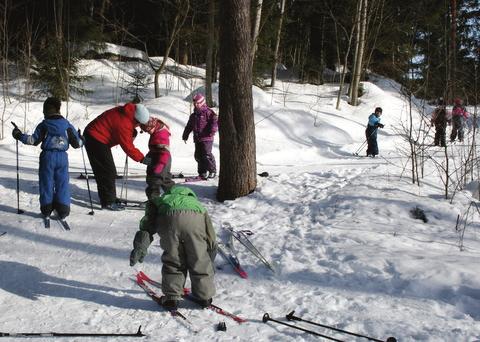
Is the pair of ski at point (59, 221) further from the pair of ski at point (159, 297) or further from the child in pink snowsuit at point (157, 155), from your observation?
the pair of ski at point (159, 297)

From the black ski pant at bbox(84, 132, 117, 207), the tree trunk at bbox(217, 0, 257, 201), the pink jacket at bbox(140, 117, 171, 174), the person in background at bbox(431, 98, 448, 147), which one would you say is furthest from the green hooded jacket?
the person in background at bbox(431, 98, 448, 147)

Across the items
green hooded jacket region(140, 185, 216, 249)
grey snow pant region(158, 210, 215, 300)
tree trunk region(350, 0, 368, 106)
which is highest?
tree trunk region(350, 0, 368, 106)

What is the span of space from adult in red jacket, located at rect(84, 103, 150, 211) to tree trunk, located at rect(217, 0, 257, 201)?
3.90 ft

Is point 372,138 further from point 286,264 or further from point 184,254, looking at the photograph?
point 184,254

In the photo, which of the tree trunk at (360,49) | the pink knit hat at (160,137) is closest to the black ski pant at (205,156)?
Result: the pink knit hat at (160,137)

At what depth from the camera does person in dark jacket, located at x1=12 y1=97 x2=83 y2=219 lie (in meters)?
5.49

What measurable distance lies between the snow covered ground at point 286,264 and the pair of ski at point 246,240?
0.23 ft

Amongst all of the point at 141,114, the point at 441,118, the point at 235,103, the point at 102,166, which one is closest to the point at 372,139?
the point at 441,118

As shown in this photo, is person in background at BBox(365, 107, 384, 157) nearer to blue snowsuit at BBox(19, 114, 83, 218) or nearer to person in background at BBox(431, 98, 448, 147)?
person in background at BBox(431, 98, 448, 147)

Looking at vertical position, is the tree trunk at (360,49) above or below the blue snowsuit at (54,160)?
above

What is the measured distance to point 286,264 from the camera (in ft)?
15.1

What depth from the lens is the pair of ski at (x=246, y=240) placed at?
464 centimetres

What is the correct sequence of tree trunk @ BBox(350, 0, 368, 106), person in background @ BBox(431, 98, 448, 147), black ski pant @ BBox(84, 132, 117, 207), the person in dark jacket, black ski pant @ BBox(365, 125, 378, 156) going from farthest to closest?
tree trunk @ BBox(350, 0, 368, 106), black ski pant @ BBox(365, 125, 378, 156), person in background @ BBox(431, 98, 448, 147), black ski pant @ BBox(84, 132, 117, 207), the person in dark jacket

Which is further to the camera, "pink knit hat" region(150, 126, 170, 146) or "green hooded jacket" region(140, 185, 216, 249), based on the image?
"pink knit hat" region(150, 126, 170, 146)
